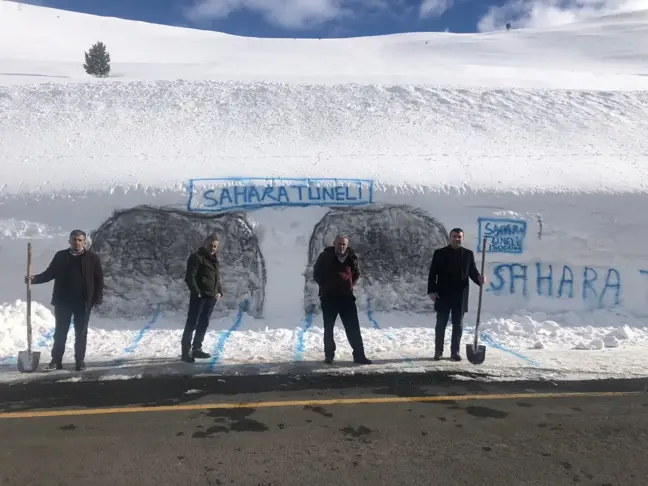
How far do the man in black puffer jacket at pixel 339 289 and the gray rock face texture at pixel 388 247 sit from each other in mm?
2428

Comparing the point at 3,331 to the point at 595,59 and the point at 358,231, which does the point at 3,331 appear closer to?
the point at 358,231

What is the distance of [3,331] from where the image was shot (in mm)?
7555

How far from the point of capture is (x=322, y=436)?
173 inches

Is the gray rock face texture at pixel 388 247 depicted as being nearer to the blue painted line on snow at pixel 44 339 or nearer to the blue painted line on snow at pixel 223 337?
the blue painted line on snow at pixel 223 337

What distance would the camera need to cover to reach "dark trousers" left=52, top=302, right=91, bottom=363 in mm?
6465

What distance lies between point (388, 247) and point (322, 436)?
18.5ft

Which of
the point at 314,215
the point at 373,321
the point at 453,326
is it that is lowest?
the point at 373,321

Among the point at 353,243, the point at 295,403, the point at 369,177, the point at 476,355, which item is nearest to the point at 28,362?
the point at 295,403

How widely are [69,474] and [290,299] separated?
5742mm

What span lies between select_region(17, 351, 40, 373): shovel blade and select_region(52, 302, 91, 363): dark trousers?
0.63ft

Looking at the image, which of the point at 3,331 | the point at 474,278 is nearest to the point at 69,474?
the point at 3,331

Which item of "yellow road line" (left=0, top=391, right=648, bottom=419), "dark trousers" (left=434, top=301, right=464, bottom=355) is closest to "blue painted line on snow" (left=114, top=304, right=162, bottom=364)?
"yellow road line" (left=0, top=391, right=648, bottom=419)

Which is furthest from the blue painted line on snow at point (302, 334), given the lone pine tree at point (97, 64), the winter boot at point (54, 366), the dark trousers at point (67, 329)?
the lone pine tree at point (97, 64)

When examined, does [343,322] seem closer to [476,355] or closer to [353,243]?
[476,355]
